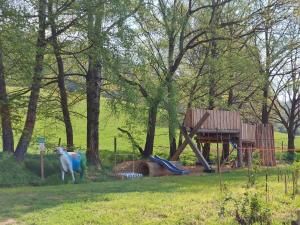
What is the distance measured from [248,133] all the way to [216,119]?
143 inches

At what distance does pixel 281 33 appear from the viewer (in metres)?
32.5

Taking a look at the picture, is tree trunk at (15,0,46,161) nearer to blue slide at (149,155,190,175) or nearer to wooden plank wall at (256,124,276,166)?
blue slide at (149,155,190,175)

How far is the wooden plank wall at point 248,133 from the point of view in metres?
26.0

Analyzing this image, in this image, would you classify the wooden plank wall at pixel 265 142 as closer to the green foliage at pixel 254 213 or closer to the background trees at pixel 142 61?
Result: the background trees at pixel 142 61

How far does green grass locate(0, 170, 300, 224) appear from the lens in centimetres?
850

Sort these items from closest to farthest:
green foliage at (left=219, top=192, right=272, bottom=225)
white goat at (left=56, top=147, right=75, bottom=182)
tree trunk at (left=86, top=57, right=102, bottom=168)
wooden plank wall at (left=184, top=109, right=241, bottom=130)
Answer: green foliage at (left=219, top=192, right=272, bottom=225) → white goat at (left=56, top=147, right=75, bottom=182) → tree trunk at (left=86, top=57, right=102, bottom=168) → wooden plank wall at (left=184, top=109, right=241, bottom=130)

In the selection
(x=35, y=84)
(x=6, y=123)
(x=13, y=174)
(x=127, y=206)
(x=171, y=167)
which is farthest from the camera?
(x=171, y=167)

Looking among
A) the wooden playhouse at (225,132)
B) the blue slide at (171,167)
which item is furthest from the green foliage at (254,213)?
the blue slide at (171,167)

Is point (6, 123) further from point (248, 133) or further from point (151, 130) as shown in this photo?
point (248, 133)

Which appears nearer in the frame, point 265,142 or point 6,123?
point 6,123

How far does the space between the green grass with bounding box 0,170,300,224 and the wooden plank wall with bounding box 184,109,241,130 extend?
9.78 metres

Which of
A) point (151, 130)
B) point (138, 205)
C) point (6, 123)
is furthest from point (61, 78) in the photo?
point (138, 205)

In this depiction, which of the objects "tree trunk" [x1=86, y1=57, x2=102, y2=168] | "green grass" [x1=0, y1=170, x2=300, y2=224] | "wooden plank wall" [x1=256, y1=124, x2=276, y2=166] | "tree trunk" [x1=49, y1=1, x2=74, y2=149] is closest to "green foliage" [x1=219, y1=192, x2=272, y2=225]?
"green grass" [x1=0, y1=170, x2=300, y2=224]

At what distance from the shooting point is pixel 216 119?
23.6 metres
